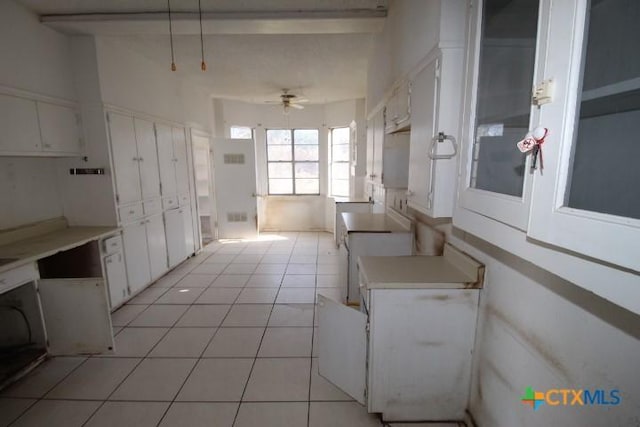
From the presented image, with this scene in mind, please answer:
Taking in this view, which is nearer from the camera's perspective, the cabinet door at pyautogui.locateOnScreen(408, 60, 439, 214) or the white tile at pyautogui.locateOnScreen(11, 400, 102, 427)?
the cabinet door at pyautogui.locateOnScreen(408, 60, 439, 214)

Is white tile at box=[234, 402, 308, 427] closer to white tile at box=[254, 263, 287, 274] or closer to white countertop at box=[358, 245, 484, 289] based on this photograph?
white countertop at box=[358, 245, 484, 289]

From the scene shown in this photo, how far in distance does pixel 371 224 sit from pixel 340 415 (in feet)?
5.25

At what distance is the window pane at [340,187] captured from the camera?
638 centimetres

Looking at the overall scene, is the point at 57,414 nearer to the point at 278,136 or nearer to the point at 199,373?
the point at 199,373

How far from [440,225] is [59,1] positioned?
11.5 ft

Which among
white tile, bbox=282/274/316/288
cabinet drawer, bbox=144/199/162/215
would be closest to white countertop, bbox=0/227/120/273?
cabinet drawer, bbox=144/199/162/215

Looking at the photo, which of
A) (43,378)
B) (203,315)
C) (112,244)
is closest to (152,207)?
(112,244)

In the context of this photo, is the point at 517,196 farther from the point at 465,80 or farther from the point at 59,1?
the point at 59,1

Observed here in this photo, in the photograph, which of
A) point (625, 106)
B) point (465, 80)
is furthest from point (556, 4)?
point (465, 80)

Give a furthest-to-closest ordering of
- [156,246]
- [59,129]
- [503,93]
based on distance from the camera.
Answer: [156,246], [59,129], [503,93]

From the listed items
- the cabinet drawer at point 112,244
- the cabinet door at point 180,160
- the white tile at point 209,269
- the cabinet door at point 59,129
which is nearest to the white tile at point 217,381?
the cabinet drawer at point 112,244

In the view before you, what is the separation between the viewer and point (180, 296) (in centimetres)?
341

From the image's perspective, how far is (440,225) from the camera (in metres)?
1.95

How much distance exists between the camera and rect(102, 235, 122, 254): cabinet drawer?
2891 millimetres
